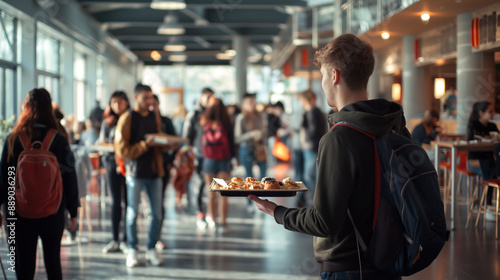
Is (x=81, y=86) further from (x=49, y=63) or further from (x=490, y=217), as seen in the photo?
(x=490, y=217)

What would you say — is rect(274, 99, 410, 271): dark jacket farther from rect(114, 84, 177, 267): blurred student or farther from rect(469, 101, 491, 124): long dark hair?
rect(469, 101, 491, 124): long dark hair

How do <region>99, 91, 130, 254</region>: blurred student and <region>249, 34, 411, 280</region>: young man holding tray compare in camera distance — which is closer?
<region>249, 34, 411, 280</region>: young man holding tray

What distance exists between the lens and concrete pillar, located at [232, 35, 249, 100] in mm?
20953

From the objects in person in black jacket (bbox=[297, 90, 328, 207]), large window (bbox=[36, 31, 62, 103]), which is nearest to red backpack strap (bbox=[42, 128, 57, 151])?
person in black jacket (bbox=[297, 90, 328, 207])

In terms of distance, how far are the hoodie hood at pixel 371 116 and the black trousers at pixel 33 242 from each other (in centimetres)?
227

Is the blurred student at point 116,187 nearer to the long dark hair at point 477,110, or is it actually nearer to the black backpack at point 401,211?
the black backpack at point 401,211

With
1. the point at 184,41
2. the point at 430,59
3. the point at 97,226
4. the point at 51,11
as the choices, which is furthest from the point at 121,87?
the point at 97,226

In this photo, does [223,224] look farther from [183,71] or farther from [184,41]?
[183,71]

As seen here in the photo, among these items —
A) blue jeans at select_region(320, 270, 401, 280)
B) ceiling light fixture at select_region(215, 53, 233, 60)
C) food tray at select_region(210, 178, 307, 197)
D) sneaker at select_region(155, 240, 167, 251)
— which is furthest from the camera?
ceiling light fixture at select_region(215, 53, 233, 60)

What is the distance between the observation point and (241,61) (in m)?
21.3

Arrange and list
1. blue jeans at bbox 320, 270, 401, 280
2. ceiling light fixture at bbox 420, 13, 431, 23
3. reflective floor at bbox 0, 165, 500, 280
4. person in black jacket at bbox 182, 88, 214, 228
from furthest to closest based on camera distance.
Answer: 1. ceiling light fixture at bbox 420, 13, 431, 23
2. person in black jacket at bbox 182, 88, 214, 228
3. reflective floor at bbox 0, 165, 500, 280
4. blue jeans at bbox 320, 270, 401, 280

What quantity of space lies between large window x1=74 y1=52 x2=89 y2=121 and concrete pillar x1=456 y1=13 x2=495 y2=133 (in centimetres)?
1084

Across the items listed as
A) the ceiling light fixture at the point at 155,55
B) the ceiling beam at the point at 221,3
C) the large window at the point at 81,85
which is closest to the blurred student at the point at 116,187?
the ceiling beam at the point at 221,3

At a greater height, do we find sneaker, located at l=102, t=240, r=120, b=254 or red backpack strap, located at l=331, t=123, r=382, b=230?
red backpack strap, located at l=331, t=123, r=382, b=230
